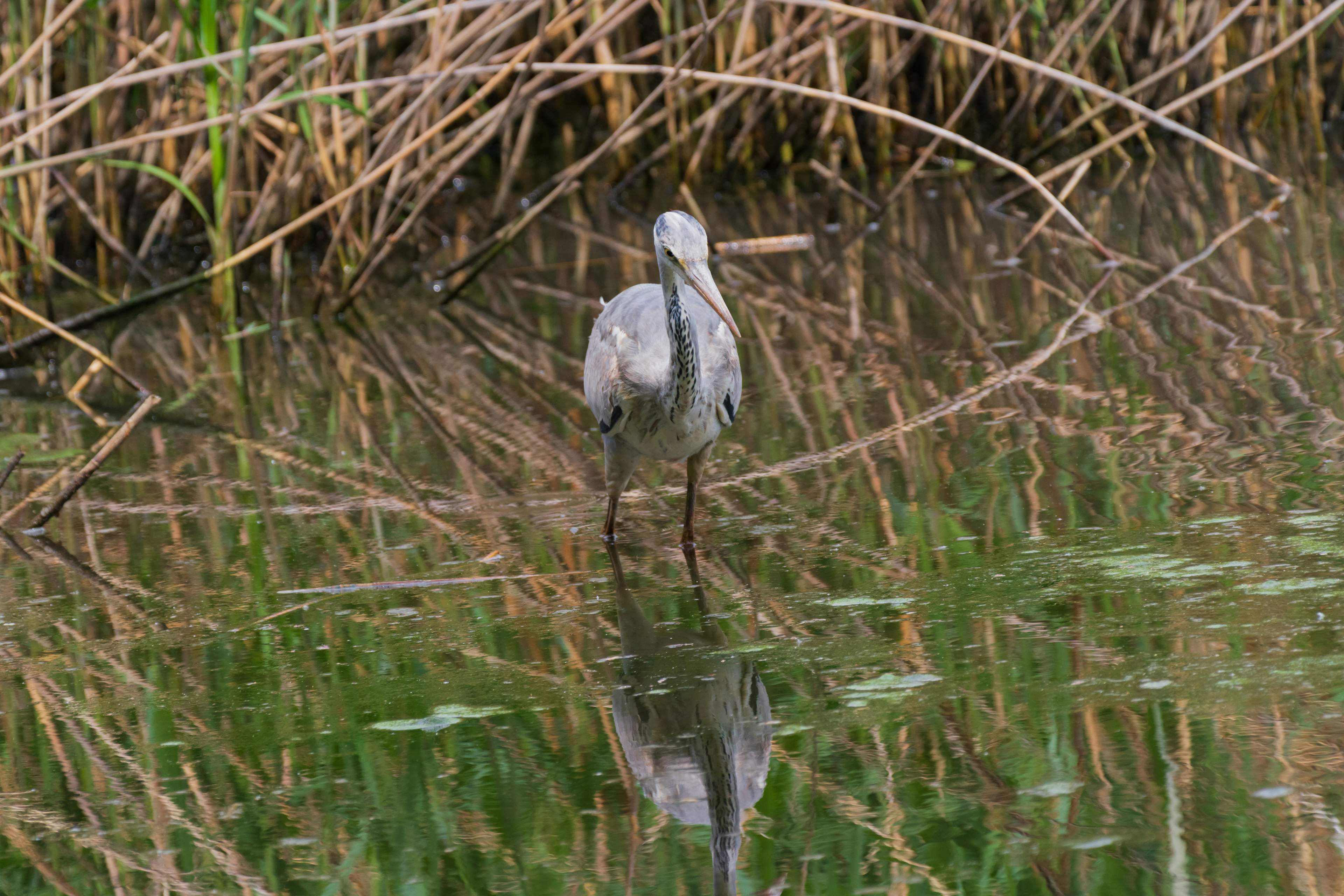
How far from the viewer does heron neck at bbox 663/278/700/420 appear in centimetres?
389

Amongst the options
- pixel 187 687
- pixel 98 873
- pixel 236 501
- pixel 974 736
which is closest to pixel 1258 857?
pixel 974 736

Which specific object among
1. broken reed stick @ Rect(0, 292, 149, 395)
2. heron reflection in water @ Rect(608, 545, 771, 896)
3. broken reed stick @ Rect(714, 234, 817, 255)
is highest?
broken reed stick @ Rect(714, 234, 817, 255)

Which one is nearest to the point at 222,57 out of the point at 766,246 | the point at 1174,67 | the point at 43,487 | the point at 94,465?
the point at 43,487

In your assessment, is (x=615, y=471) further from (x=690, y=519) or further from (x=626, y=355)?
(x=626, y=355)

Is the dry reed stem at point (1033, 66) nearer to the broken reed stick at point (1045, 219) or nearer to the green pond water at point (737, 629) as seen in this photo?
the broken reed stick at point (1045, 219)

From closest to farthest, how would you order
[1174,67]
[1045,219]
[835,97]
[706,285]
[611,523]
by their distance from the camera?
1. [706,285]
2. [611,523]
3. [835,97]
4. [1045,219]
5. [1174,67]

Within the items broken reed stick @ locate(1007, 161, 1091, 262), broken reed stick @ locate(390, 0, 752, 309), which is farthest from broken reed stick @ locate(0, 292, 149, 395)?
broken reed stick @ locate(1007, 161, 1091, 262)

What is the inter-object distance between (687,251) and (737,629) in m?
0.92

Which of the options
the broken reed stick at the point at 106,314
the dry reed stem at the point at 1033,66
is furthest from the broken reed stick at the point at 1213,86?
the broken reed stick at the point at 106,314

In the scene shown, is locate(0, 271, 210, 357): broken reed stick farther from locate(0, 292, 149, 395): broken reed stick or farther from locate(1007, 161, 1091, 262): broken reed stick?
locate(1007, 161, 1091, 262): broken reed stick

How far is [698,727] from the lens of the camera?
10.2 ft

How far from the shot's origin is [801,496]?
4.51 meters

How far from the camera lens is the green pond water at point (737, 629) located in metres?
2.70

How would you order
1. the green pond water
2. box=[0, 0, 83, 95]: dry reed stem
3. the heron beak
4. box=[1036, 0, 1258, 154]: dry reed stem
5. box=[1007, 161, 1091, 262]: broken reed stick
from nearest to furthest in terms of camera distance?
1. the green pond water
2. the heron beak
3. box=[0, 0, 83, 95]: dry reed stem
4. box=[1007, 161, 1091, 262]: broken reed stick
5. box=[1036, 0, 1258, 154]: dry reed stem
